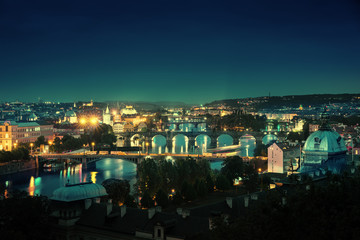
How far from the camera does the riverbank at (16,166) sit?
178 feet

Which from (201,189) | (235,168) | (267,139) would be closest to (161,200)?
(201,189)

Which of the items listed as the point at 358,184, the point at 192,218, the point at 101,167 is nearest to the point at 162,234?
the point at 192,218

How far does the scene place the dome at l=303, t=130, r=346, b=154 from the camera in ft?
115

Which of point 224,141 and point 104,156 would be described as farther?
point 224,141

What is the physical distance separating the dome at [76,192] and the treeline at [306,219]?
8.46 meters

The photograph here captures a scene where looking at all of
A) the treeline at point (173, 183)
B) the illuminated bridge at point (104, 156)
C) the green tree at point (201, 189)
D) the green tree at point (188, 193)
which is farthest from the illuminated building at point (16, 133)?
the green tree at point (188, 193)

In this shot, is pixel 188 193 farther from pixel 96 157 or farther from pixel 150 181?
pixel 96 157

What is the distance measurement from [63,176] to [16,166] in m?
7.67

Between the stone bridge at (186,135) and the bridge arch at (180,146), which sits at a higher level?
the stone bridge at (186,135)

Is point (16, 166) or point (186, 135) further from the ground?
point (186, 135)

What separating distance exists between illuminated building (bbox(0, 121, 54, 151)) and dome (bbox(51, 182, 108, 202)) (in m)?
52.6

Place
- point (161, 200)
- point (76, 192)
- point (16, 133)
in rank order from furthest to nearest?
point (16, 133)
point (161, 200)
point (76, 192)

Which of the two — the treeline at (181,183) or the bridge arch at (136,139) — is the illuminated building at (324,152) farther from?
the bridge arch at (136,139)

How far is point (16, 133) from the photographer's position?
7450 cm
